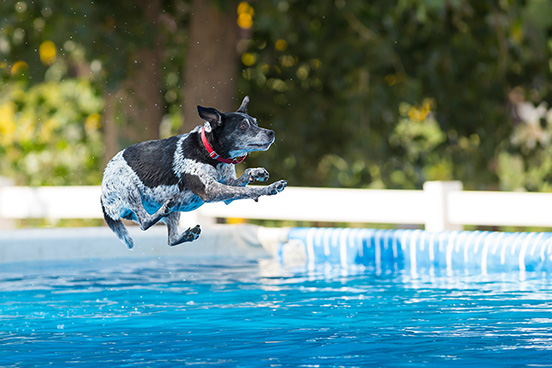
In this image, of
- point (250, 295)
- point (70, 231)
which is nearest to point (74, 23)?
point (70, 231)

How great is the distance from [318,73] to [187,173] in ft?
28.4

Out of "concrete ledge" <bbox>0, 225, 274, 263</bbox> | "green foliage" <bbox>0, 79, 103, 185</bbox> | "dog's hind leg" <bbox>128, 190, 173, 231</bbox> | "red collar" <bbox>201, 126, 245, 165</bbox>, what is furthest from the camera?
"green foliage" <bbox>0, 79, 103, 185</bbox>

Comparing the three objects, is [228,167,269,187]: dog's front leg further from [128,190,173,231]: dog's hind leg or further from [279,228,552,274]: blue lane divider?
[279,228,552,274]: blue lane divider

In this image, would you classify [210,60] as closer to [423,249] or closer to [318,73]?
[318,73]

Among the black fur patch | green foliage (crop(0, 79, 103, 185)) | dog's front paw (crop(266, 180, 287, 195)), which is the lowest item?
dog's front paw (crop(266, 180, 287, 195))

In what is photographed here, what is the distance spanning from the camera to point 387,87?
13.5 meters

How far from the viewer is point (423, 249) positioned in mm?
9602

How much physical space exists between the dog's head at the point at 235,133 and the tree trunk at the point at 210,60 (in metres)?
6.64

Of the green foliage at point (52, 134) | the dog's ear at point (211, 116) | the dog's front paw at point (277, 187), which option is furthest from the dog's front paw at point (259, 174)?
the green foliage at point (52, 134)

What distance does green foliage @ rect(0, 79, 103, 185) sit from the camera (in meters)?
16.0

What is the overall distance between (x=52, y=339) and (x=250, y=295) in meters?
2.13

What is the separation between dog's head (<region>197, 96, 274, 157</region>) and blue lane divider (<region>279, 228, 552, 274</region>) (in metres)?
3.51

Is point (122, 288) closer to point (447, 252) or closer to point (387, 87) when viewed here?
point (447, 252)

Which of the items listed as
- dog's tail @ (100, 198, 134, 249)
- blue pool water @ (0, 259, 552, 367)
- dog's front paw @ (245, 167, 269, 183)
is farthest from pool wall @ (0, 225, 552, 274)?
dog's front paw @ (245, 167, 269, 183)
